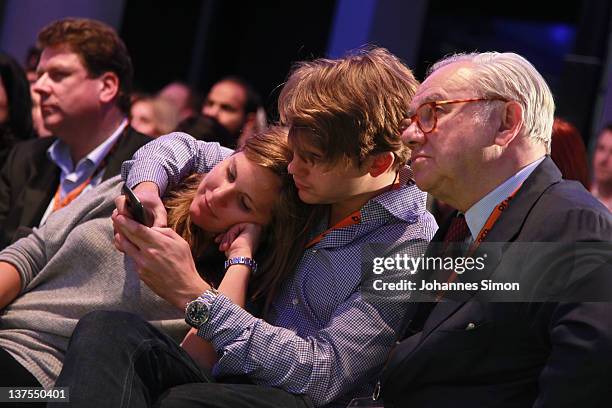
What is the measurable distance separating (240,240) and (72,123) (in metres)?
1.57

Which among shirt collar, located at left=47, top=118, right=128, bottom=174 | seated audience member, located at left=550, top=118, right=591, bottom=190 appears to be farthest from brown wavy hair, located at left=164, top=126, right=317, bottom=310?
shirt collar, located at left=47, top=118, right=128, bottom=174

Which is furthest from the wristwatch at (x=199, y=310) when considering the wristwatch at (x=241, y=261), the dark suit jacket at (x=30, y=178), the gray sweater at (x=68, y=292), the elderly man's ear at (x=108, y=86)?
the elderly man's ear at (x=108, y=86)

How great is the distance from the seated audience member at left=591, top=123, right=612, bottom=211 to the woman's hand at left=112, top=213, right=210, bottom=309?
3236mm

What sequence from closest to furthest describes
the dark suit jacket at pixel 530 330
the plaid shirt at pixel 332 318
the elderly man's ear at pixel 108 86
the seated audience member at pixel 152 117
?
the dark suit jacket at pixel 530 330
the plaid shirt at pixel 332 318
the elderly man's ear at pixel 108 86
the seated audience member at pixel 152 117

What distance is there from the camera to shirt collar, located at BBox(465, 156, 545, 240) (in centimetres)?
233

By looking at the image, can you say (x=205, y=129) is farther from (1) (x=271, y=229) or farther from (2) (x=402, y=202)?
(2) (x=402, y=202)

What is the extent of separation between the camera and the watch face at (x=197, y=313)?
2.42 m

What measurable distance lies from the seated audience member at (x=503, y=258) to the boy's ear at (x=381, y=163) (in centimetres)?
15

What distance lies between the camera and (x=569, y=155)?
3096mm

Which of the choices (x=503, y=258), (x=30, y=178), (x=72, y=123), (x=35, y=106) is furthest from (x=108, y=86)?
(x=503, y=258)

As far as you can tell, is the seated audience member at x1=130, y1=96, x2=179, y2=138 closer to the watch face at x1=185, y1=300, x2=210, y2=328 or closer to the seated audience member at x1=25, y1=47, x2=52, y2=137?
the seated audience member at x1=25, y1=47, x2=52, y2=137

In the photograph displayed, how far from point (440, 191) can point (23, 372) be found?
1221mm

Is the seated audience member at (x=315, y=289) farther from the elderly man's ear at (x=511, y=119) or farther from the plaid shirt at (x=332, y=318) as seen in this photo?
the elderly man's ear at (x=511, y=119)

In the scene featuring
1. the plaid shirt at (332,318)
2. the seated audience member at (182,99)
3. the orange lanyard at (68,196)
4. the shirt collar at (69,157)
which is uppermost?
the plaid shirt at (332,318)
